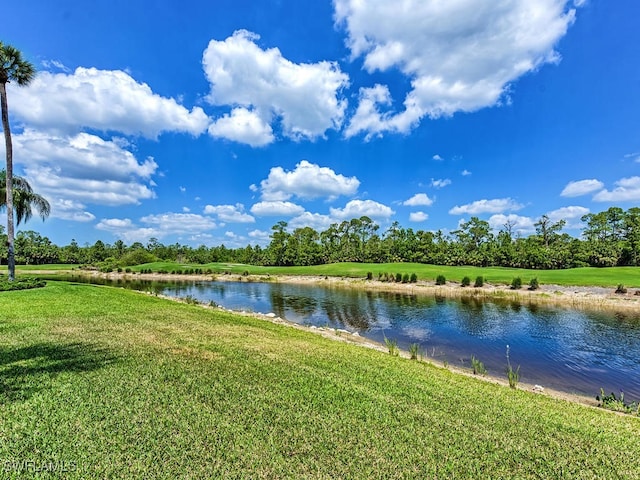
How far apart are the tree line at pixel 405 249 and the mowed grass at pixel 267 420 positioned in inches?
2624

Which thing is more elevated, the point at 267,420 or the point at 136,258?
the point at 136,258

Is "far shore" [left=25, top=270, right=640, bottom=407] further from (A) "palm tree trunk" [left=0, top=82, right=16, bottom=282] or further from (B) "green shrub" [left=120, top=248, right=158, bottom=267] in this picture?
(B) "green shrub" [left=120, top=248, right=158, bottom=267]

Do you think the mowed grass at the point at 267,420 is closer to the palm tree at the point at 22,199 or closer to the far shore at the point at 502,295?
the far shore at the point at 502,295

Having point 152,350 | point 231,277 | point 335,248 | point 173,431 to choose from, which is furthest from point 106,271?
point 173,431

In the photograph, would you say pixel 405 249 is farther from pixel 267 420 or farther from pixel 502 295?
pixel 267 420

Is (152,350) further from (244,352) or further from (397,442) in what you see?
(397,442)

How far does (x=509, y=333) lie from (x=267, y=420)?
20.0 m

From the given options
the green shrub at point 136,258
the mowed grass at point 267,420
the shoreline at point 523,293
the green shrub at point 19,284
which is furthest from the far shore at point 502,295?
the green shrub at point 136,258

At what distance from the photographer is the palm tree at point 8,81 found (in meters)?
20.2

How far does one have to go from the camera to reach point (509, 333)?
20594mm

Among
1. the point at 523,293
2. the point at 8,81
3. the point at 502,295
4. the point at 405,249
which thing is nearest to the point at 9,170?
the point at 8,81

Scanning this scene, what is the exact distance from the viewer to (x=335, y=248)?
95625 millimetres

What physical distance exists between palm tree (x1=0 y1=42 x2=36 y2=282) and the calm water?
1819cm

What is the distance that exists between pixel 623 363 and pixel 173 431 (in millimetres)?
19141
